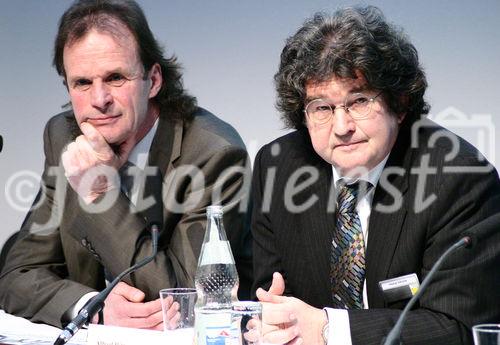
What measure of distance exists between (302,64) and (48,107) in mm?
1750

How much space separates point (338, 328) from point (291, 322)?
0.45ft

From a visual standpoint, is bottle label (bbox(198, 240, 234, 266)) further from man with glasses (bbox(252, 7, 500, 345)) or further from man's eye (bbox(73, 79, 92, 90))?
man's eye (bbox(73, 79, 92, 90))

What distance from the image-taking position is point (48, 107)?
3840 millimetres

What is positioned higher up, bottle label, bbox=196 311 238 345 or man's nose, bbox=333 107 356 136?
man's nose, bbox=333 107 356 136

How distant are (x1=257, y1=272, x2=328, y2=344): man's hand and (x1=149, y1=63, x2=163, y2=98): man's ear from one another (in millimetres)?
1355

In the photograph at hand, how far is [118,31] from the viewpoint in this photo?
3061 mm

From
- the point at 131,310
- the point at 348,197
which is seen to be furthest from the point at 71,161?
the point at 348,197

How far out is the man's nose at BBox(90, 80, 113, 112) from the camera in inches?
116

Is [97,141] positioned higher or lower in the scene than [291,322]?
higher

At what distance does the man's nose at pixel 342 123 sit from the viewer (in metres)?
2.38

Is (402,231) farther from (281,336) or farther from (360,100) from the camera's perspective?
(281,336)

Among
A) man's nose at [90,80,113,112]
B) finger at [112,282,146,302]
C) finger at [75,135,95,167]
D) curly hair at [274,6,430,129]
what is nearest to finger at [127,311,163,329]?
finger at [112,282,146,302]

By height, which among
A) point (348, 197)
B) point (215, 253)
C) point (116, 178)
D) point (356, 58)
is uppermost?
point (356, 58)

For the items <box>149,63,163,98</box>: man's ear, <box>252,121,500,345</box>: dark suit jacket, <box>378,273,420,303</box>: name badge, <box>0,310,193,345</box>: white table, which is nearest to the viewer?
<box>0,310,193,345</box>: white table
